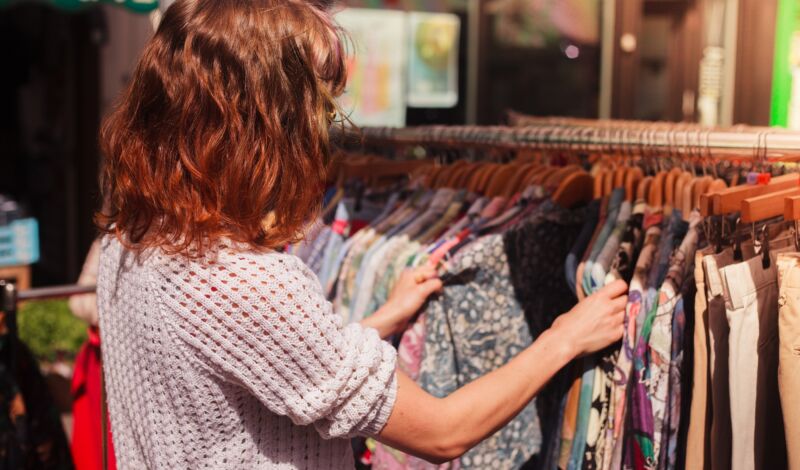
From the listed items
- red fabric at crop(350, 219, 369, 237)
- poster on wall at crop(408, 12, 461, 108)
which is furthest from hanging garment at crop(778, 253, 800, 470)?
poster on wall at crop(408, 12, 461, 108)

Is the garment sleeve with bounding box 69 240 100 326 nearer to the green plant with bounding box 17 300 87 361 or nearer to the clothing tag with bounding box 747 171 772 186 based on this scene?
the green plant with bounding box 17 300 87 361

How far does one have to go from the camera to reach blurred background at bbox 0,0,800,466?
5207mm

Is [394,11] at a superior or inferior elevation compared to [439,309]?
superior

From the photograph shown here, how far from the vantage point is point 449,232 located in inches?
74.2

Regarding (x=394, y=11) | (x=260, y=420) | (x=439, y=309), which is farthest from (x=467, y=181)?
(x=394, y=11)

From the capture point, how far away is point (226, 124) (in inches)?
48.8

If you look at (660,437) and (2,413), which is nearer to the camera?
(660,437)

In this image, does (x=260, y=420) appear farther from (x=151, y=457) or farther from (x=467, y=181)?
(x=467, y=181)

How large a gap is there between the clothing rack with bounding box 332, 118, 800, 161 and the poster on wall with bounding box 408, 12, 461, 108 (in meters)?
3.30

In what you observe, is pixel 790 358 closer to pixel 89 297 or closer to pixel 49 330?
pixel 89 297

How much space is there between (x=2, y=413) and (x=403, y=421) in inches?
44.3

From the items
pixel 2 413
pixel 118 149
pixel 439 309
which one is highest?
pixel 118 149

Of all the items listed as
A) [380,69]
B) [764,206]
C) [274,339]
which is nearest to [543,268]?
[764,206]

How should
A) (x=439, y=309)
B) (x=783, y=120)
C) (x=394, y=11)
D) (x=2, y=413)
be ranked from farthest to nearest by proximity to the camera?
(x=394, y=11), (x=783, y=120), (x=2, y=413), (x=439, y=309)
